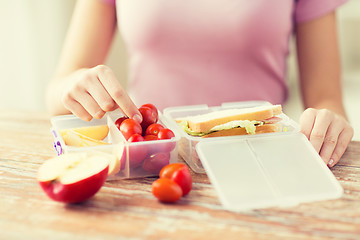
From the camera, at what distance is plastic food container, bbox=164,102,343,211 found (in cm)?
74

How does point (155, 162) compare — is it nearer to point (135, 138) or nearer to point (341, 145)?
point (135, 138)

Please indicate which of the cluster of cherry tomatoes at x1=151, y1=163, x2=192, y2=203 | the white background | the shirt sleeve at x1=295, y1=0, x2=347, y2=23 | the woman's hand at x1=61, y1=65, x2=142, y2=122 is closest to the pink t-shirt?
the shirt sleeve at x1=295, y1=0, x2=347, y2=23

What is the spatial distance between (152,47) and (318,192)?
0.89m

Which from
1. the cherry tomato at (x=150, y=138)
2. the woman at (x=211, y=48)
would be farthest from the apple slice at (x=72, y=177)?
the woman at (x=211, y=48)

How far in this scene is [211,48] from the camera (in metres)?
1.46

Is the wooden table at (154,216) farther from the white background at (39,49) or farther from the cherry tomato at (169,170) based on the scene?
the white background at (39,49)

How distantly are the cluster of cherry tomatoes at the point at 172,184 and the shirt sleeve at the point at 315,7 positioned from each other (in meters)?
0.95

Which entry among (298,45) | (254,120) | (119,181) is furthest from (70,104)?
(298,45)

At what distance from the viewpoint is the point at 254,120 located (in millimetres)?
932

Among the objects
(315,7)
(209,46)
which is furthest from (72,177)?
(315,7)

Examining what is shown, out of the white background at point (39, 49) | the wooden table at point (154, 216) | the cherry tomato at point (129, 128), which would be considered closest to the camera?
the wooden table at point (154, 216)

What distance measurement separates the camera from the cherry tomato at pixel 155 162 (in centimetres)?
85

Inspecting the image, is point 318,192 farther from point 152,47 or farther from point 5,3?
point 5,3

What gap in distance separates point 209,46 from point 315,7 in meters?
0.40
